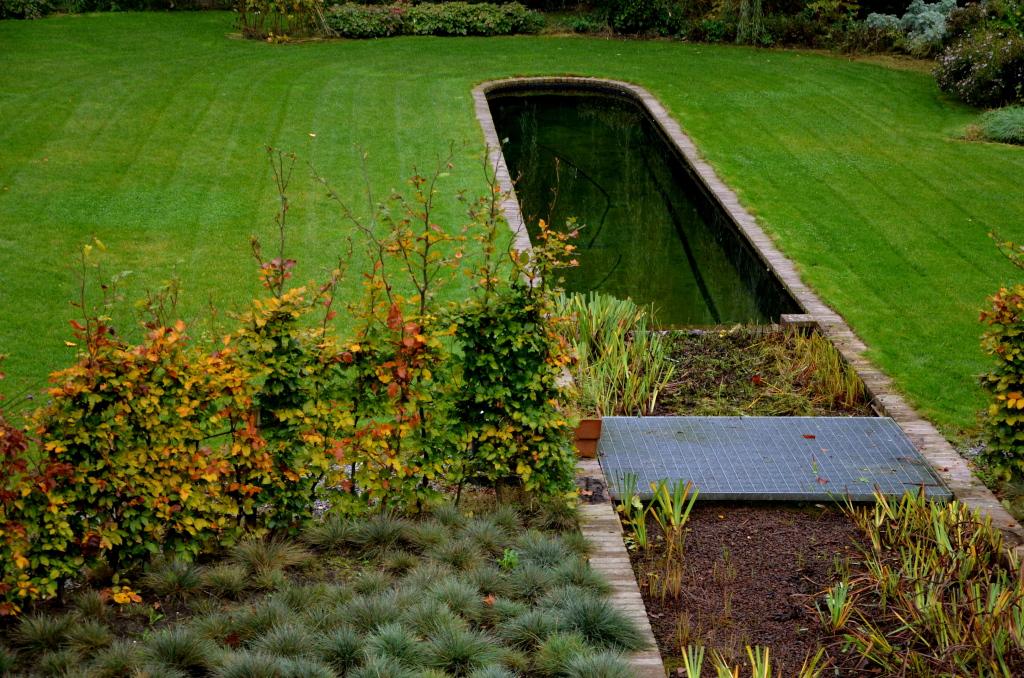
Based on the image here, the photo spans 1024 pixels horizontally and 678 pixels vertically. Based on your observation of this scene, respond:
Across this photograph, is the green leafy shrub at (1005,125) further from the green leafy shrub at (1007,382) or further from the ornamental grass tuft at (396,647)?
the ornamental grass tuft at (396,647)

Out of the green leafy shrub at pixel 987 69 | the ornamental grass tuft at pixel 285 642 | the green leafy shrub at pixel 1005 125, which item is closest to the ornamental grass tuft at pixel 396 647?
the ornamental grass tuft at pixel 285 642

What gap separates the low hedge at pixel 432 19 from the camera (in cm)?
1812

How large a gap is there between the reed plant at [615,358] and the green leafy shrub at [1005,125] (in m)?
7.64

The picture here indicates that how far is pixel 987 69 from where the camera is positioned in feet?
46.2

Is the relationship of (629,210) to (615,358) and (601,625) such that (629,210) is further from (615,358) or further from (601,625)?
(601,625)

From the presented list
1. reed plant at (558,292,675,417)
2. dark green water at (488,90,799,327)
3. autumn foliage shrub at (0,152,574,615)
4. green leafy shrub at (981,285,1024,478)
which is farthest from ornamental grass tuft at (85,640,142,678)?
dark green water at (488,90,799,327)

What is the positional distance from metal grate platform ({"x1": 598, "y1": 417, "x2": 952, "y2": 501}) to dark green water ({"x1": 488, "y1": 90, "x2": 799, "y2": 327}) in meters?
2.09

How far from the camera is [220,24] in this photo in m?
18.6

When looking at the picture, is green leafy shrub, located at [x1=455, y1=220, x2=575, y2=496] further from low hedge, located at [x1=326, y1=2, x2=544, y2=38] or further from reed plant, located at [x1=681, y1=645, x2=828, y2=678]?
low hedge, located at [x1=326, y1=2, x2=544, y2=38]

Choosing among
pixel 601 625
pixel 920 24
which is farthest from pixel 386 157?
pixel 920 24

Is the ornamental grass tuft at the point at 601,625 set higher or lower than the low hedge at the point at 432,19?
lower

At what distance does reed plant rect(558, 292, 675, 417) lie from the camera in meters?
6.74

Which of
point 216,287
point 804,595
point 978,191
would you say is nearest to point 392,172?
point 216,287

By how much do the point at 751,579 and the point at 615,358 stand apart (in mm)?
2292
